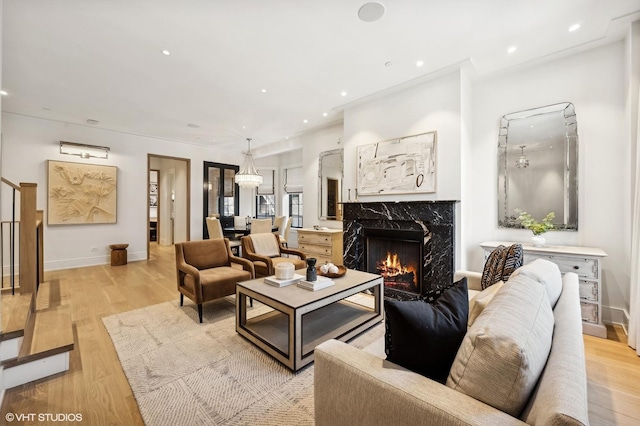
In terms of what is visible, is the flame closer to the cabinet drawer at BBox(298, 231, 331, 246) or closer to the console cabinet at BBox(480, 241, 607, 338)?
the cabinet drawer at BBox(298, 231, 331, 246)

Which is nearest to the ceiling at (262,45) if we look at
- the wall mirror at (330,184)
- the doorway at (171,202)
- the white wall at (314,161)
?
the white wall at (314,161)

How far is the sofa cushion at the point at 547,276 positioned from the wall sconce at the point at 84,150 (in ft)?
24.1

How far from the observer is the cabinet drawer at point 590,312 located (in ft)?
8.64

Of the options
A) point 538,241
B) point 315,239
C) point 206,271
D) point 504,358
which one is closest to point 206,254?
point 206,271

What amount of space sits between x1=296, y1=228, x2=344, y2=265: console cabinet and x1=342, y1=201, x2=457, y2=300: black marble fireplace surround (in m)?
0.55

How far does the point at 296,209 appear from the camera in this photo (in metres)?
8.41

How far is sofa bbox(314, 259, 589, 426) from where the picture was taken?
2.47 ft

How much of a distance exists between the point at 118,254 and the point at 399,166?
19.5 ft

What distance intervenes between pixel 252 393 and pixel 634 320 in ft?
11.0

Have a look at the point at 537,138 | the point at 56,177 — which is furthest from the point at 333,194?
the point at 56,177

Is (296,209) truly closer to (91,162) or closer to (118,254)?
(118,254)

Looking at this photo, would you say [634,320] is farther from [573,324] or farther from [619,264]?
[573,324]

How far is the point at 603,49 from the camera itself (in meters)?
2.91

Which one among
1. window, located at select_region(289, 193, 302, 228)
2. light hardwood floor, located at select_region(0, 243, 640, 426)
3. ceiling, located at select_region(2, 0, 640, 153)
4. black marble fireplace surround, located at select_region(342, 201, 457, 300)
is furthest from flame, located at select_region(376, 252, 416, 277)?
window, located at select_region(289, 193, 302, 228)
